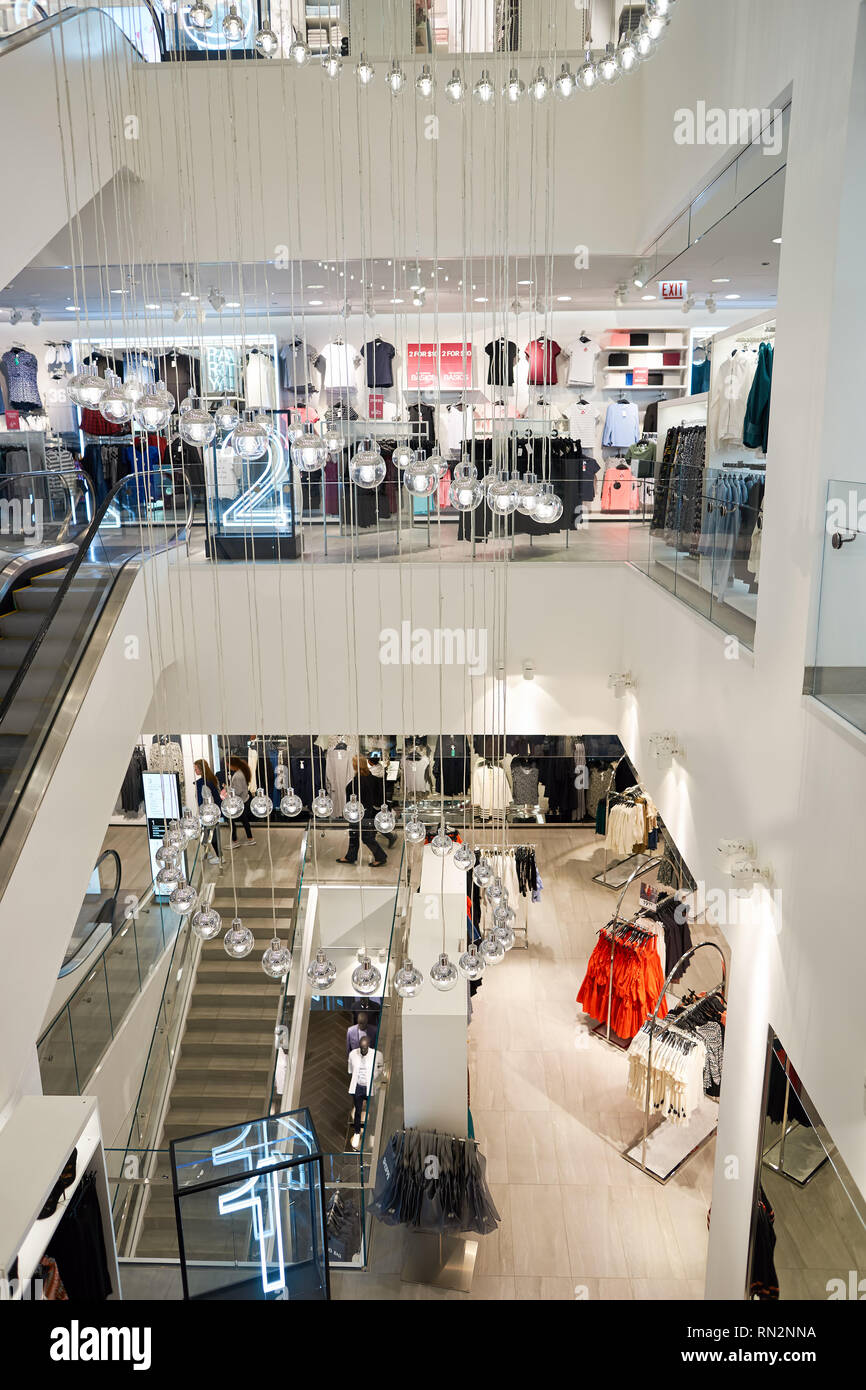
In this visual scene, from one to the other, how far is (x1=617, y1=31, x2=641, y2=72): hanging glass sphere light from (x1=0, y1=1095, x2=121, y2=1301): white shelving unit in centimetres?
462

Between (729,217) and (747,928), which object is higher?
(729,217)

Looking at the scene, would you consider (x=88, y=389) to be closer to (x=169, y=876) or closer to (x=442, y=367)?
(x=169, y=876)

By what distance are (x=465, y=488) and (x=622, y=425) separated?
30.2 ft

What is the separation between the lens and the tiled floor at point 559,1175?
545cm

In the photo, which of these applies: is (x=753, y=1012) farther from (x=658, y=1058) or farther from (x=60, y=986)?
(x=60, y=986)

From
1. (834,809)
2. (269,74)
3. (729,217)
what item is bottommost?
(834,809)

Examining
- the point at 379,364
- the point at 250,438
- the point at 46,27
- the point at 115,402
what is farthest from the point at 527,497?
the point at 379,364

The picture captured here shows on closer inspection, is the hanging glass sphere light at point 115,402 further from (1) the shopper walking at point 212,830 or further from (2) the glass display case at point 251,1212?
(1) the shopper walking at point 212,830

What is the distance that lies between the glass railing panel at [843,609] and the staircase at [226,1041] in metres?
5.28
